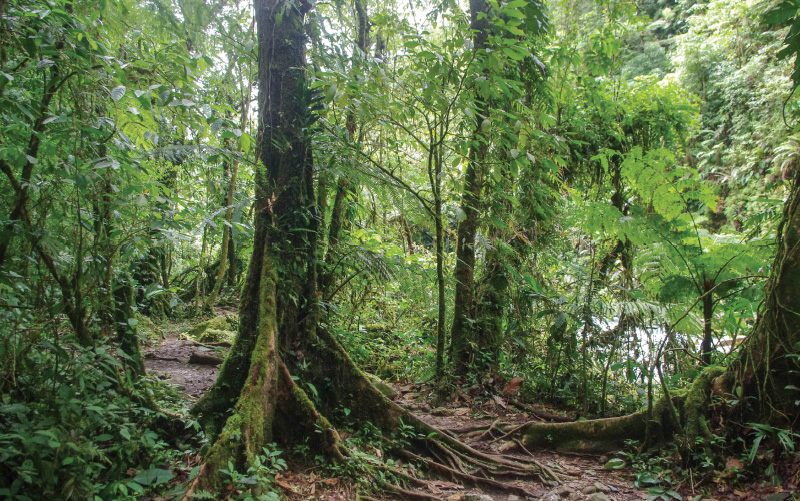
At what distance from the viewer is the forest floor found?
9.63ft

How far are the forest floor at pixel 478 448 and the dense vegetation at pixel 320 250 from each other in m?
0.19

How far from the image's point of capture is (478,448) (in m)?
4.25

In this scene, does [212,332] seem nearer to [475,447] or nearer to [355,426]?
[355,426]

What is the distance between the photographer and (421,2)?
6051mm

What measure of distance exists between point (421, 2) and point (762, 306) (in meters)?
5.62

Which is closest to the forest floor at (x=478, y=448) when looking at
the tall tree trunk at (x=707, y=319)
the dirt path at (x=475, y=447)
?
the dirt path at (x=475, y=447)

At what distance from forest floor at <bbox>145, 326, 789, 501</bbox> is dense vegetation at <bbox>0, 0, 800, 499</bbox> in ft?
0.64

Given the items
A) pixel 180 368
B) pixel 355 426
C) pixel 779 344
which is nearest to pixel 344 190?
pixel 355 426

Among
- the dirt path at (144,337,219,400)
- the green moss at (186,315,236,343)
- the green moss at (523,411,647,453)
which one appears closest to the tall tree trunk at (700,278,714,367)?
the green moss at (523,411,647,453)

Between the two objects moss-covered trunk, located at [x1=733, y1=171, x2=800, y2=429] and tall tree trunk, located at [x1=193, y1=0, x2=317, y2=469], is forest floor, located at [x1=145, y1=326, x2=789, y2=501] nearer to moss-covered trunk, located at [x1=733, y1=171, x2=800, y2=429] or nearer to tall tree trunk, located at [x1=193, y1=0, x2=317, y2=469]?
moss-covered trunk, located at [x1=733, y1=171, x2=800, y2=429]

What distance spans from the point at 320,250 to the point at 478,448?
2672mm

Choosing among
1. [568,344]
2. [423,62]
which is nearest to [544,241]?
[568,344]

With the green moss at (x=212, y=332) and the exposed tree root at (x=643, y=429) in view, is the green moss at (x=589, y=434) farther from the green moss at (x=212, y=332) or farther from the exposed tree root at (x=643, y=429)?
the green moss at (x=212, y=332)

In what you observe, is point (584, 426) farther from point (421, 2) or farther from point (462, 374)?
point (421, 2)
